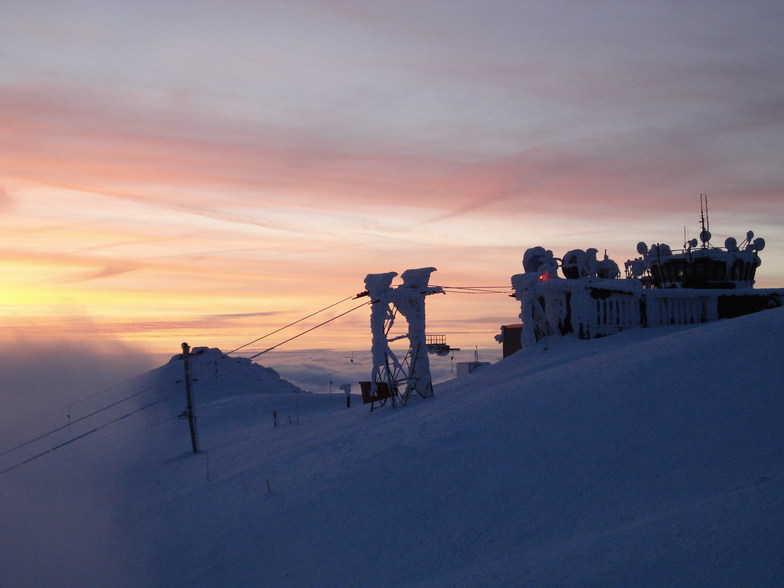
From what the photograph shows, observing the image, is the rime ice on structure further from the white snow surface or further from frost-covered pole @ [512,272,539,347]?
the white snow surface

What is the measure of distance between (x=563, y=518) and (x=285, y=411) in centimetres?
3141

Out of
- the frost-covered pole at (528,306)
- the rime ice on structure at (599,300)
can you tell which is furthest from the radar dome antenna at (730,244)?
the frost-covered pole at (528,306)

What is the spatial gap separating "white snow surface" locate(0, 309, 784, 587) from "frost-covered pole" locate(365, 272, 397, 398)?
338cm

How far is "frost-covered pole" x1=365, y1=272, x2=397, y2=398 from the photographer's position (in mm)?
29328

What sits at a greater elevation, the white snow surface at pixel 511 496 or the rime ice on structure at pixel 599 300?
the rime ice on structure at pixel 599 300

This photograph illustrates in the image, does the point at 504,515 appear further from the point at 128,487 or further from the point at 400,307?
the point at 128,487

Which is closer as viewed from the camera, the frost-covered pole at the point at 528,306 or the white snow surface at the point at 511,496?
the white snow surface at the point at 511,496

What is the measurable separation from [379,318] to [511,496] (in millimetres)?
16195

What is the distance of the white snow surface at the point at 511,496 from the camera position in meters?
9.90

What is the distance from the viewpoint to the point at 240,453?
92.0ft

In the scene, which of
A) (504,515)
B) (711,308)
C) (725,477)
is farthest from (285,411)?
(725,477)

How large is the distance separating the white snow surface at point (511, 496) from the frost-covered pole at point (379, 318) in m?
3.38

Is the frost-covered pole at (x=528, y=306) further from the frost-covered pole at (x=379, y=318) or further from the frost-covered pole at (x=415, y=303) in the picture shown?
the frost-covered pole at (x=379, y=318)

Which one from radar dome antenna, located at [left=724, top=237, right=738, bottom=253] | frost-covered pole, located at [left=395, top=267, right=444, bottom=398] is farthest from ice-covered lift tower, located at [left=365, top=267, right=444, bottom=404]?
radar dome antenna, located at [left=724, top=237, right=738, bottom=253]
